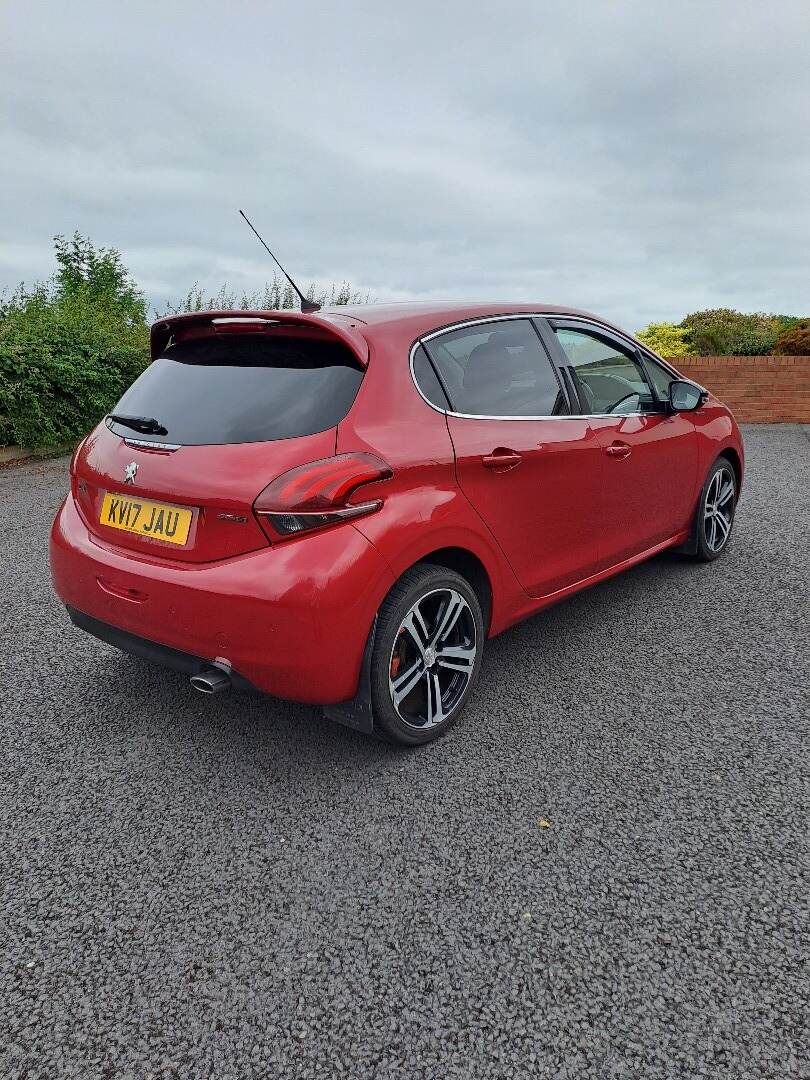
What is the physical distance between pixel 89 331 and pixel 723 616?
9.25 meters

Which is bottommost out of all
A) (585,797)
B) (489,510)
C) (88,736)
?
(88,736)

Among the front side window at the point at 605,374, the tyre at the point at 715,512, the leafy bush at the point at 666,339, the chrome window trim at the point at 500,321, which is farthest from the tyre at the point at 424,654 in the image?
the leafy bush at the point at 666,339

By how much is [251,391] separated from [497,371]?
1059 millimetres

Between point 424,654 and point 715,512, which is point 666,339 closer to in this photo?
point 715,512

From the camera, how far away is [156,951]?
6.41 ft

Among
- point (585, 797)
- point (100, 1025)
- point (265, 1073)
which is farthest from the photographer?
point (585, 797)

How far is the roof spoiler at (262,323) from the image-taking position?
264cm

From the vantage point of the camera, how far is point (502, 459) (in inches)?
117

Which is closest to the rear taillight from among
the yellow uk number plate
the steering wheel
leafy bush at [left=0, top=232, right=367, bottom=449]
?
the yellow uk number plate

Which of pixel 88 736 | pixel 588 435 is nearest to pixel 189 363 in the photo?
pixel 88 736

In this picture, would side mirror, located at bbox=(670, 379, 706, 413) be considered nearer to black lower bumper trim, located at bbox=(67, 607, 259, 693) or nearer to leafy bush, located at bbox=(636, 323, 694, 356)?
black lower bumper trim, located at bbox=(67, 607, 259, 693)

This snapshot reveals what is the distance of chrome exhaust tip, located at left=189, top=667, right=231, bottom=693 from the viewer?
2469mm

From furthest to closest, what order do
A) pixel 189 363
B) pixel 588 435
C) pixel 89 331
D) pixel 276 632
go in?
pixel 89 331
pixel 588 435
pixel 189 363
pixel 276 632

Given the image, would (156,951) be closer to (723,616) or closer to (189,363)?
(189,363)
